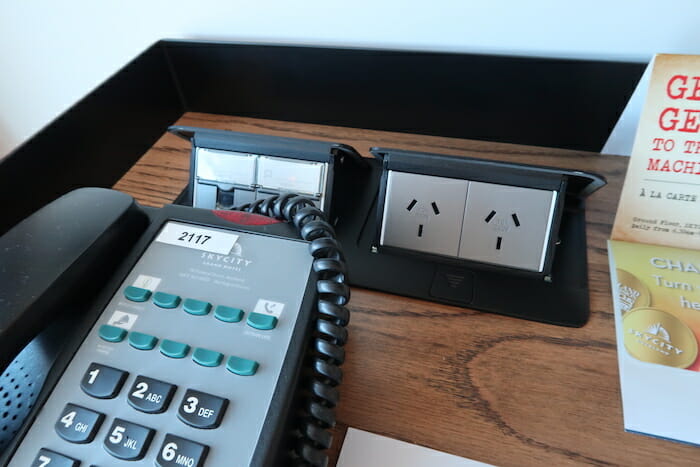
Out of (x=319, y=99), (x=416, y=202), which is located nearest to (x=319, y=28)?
(x=319, y=99)

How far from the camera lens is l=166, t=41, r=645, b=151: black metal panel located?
548 mm

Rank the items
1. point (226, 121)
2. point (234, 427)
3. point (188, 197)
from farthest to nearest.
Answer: point (226, 121) < point (188, 197) < point (234, 427)

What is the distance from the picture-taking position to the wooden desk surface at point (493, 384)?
36 centimetres

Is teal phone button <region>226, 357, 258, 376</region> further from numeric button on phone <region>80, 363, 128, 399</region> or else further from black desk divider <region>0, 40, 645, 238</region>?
black desk divider <region>0, 40, 645, 238</region>

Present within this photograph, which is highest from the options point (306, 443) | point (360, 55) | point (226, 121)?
point (360, 55)

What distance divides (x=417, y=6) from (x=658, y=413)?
1.52 ft

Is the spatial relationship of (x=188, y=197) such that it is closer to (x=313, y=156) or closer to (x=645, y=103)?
(x=313, y=156)

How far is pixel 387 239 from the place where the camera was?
483 mm

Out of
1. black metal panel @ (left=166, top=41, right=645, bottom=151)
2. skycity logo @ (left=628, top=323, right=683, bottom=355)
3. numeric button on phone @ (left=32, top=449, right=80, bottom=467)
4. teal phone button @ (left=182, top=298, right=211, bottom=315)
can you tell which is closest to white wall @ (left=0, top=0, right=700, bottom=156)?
black metal panel @ (left=166, top=41, right=645, bottom=151)

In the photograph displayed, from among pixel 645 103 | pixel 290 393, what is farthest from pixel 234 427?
pixel 645 103

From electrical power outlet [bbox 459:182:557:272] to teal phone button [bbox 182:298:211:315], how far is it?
0.24m

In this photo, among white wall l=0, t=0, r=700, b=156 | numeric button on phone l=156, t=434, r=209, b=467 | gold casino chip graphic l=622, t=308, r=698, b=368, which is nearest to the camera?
numeric button on phone l=156, t=434, r=209, b=467

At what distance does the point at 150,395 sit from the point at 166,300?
7 cm

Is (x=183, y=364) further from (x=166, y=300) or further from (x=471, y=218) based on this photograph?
(x=471, y=218)
